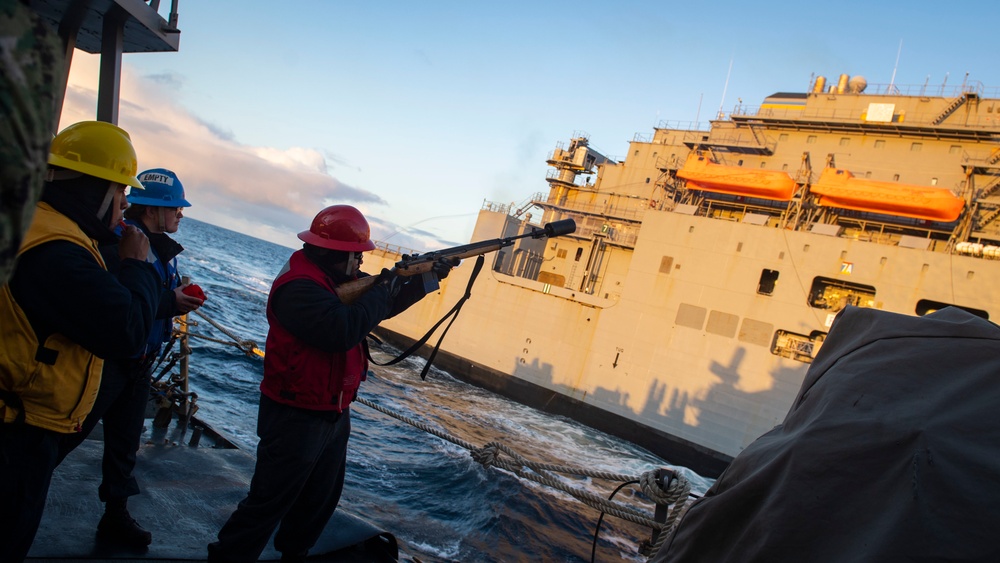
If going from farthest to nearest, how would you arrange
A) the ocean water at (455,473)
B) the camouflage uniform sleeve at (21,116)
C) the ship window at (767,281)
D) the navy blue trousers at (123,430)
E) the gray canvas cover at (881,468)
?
1. the ship window at (767,281)
2. the ocean water at (455,473)
3. the navy blue trousers at (123,430)
4. the gray canvas cover at (881,468)
5. the camouflage uniform sleeve at (21,116)

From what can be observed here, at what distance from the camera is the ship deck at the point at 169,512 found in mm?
2740

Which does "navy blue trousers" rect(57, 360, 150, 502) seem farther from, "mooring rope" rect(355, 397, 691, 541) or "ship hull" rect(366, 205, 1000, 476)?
"ship hull" rect(366, 205, 1000, 476)

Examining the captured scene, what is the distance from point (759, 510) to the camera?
48.0 inches

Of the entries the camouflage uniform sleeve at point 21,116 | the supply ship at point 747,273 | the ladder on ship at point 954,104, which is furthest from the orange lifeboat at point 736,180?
the camouflage uniform sleeve at point 21,116

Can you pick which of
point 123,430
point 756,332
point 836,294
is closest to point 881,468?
point 123,430

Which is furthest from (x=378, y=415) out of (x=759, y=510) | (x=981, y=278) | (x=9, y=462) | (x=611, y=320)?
(x=981, y=278)

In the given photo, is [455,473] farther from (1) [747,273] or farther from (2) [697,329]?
(1) [747,273]

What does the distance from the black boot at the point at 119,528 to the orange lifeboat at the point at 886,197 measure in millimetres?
18503

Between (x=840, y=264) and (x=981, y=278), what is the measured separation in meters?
2.94

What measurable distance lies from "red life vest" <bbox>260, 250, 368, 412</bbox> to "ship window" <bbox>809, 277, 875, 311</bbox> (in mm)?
15612

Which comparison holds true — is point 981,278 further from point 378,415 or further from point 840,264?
point 378,415

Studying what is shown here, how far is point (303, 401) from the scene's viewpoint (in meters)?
2.62

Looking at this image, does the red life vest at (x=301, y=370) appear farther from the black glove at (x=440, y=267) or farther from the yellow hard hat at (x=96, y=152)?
the black glove at (x=440, y=267)

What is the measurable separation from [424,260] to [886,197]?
17323 millimetres
